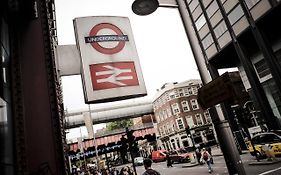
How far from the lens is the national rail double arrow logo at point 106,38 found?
6.27m

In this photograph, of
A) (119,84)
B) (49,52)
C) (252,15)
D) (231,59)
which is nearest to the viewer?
(49,52)

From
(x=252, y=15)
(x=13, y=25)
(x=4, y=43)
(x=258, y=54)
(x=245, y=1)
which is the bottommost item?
(x=4, y=43)

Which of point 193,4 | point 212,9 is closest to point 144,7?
point 212,9

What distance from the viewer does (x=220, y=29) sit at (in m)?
24.4

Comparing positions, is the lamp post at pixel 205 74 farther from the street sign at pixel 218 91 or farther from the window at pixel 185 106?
the window at pixel 185 106

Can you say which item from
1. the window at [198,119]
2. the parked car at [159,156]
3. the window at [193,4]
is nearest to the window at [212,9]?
the window at [193,4]

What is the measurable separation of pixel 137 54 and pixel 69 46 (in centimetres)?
188

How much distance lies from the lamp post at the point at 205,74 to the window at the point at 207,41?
76.3 feet

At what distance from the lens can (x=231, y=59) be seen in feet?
87.9

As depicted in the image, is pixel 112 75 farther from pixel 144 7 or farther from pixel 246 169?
pixel 246 169

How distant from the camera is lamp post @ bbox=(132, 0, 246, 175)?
9.27 ft

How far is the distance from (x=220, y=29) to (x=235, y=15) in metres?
2.27

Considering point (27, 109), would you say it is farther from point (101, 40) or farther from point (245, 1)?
point (245, 1)

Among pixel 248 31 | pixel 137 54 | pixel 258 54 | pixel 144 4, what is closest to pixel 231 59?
pixel 258 54
